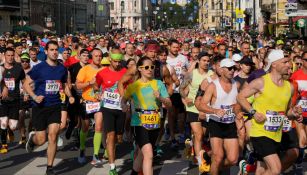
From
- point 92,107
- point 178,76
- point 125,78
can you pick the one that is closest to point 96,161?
point 92,107

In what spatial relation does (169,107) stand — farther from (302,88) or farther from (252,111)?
(302,88)

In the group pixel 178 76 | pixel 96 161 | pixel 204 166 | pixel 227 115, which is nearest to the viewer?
pixel 227 115

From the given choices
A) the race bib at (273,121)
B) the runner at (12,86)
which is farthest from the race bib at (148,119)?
the runner at (12,86)

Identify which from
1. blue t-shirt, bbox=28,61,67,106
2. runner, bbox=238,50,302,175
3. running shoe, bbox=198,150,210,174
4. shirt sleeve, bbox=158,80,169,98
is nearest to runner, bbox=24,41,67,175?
blue t-shirt, bbox=28,61,67,106

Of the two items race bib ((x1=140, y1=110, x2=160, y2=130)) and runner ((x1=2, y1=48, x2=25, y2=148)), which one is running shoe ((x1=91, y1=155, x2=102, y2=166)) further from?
race bib ((x1=140, y1=110, x2=160, y2=130))

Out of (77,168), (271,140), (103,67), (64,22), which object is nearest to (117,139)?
(77,168)

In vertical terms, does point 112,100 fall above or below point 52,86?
below

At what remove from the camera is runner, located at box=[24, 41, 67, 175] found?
968 cm

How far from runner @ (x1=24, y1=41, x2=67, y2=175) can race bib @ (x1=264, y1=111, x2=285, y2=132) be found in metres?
3.39

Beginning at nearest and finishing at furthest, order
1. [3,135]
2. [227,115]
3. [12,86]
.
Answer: [227,115]
[3,135]
[12,86]

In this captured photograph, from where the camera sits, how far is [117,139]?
10.2 meters

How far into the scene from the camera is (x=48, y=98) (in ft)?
32.0

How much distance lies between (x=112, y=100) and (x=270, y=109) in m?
3.05

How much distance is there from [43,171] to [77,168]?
1.81ft
